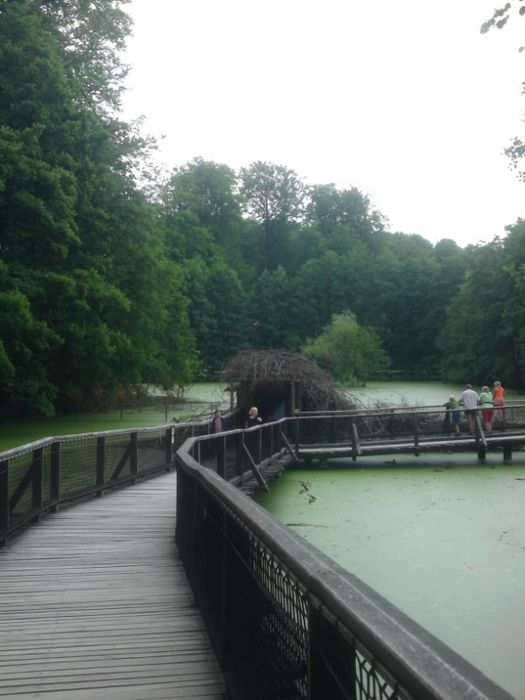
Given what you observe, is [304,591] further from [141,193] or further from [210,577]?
[141,193]

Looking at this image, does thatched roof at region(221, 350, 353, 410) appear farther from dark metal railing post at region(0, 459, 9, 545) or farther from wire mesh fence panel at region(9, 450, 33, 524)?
dark metal railing post at region(0, 459, 9, 545)

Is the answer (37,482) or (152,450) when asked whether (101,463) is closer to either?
(37,482)

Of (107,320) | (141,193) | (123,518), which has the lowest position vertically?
(123,518)

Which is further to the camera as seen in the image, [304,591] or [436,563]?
[436,563]

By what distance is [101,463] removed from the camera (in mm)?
10180

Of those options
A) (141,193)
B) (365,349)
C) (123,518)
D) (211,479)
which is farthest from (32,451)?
(365,349)

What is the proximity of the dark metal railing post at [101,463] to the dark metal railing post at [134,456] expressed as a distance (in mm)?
999

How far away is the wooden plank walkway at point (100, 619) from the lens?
3.60 metres

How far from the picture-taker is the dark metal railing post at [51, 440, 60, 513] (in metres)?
8.52

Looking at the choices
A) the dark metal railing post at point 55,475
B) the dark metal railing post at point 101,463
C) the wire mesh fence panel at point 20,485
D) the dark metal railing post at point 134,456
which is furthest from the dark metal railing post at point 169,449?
the wire mesh fence panel at point 20,485

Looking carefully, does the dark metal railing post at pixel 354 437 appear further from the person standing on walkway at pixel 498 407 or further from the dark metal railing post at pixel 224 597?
the dark metal railing post at pixel 224 597

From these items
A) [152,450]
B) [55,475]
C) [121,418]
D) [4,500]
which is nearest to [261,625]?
[4,500]

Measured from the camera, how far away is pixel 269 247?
2837 inches

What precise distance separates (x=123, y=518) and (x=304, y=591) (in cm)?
650
